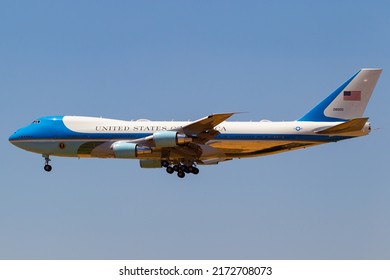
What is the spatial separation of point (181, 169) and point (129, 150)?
4.24 metres

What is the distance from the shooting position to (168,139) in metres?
69.4

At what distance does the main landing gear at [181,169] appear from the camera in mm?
72562

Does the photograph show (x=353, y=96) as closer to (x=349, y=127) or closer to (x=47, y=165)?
(x=349, y=127)

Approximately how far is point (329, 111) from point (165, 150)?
39.7 ft

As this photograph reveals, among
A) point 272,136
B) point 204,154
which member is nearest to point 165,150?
point 204,154

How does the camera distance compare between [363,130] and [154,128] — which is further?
[154,128]

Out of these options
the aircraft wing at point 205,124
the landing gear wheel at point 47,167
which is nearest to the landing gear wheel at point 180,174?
the aircraft wing at point 205,124

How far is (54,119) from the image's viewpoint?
248 feet

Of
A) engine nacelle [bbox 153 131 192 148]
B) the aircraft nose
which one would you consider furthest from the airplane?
the aircraft nose

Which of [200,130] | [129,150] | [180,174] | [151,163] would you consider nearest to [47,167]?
[151,163]

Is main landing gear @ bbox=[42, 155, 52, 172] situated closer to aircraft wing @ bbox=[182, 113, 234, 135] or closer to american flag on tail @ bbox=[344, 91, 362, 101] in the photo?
aircraft wing @ bbox=[182, 113, 234, 135]

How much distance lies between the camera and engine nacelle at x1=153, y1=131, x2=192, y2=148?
228 ft

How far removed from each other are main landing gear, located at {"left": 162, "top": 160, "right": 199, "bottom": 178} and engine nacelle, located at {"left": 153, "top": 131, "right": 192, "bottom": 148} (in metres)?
3.25

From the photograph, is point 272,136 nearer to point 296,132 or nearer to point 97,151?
point 296,132
